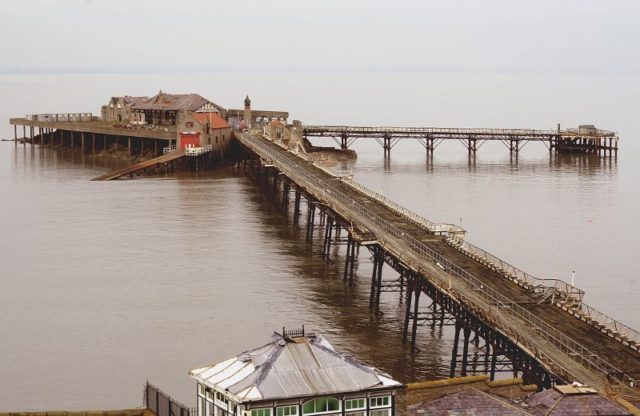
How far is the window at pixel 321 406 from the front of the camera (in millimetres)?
24219

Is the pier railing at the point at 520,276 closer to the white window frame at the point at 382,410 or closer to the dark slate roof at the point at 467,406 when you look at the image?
the dark slate roof at the point at 467,406

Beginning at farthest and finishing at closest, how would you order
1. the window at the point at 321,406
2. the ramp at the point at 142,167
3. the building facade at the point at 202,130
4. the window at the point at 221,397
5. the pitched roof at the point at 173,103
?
the pitched roof at the point at 173,103, the building facade at the point at 202,130, the ramp at the point at 142,167, the window at the point at 221,397, the window at the point at 321,406

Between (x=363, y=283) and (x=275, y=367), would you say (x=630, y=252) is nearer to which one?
(x=363, y=283)

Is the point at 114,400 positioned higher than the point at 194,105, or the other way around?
the point at 194,105

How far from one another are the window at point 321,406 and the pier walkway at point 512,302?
Result: 326 inches

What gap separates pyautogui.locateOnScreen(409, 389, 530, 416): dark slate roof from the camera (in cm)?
2666

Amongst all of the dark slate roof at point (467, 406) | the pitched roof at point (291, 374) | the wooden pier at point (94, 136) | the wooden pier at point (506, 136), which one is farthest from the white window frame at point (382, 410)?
the wooden pier at point (506, 136)

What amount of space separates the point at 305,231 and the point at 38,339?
3095 cm

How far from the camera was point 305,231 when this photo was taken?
7475cm

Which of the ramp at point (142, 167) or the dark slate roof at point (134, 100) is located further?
the dark slate roof at point (134, 100)

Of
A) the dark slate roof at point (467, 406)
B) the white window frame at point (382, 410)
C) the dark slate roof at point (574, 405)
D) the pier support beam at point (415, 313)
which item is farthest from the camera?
the pier support beam at point (415, 313)

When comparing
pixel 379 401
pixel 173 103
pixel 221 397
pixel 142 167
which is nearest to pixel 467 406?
pixel 379 401

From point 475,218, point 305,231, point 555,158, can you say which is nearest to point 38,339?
point 305,231

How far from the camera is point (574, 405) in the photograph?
86.5 feet
